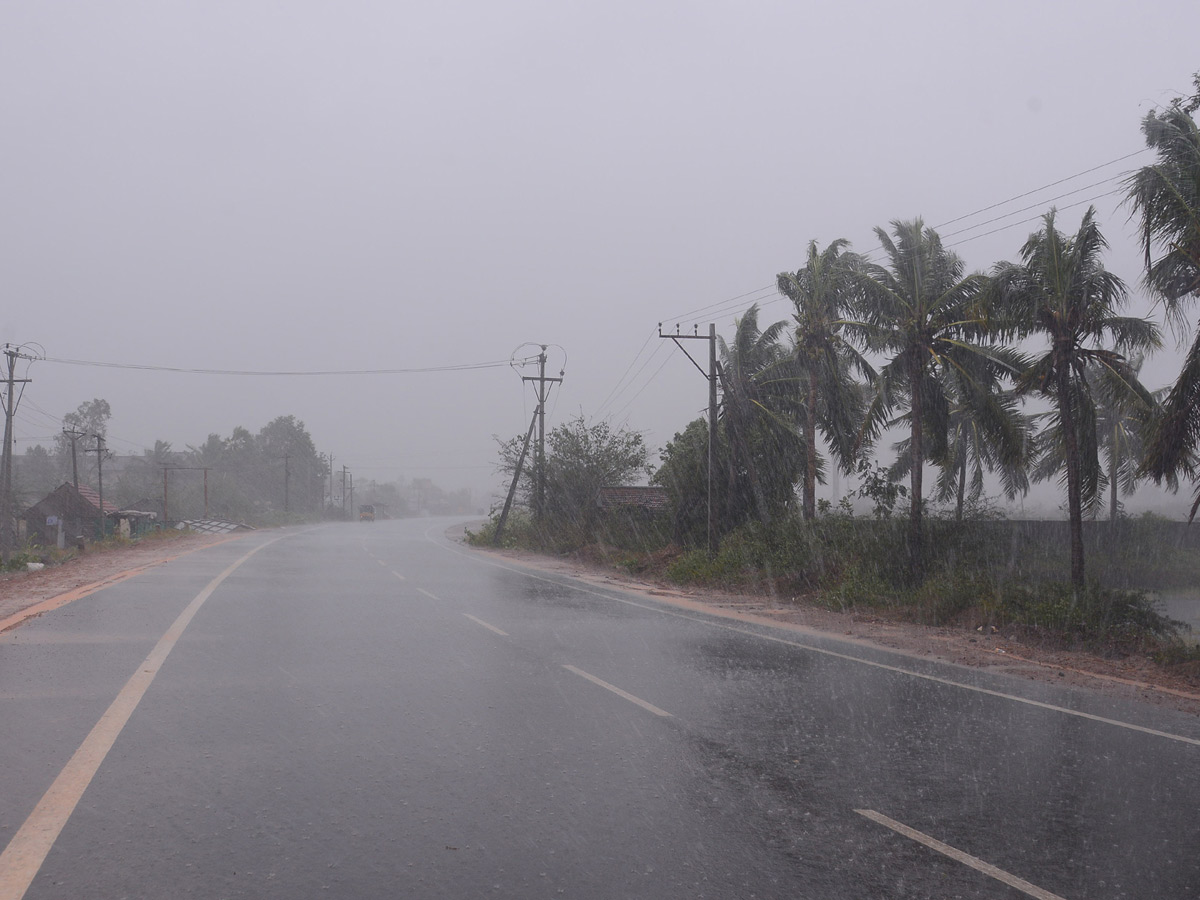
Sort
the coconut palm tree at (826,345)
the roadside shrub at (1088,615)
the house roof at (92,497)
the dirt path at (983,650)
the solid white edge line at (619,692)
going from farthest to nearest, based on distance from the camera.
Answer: the house roof at (92,497)
the coconut palm tree at (826,345)
the roadside shrub at (1088,615)
the dirt path at (983,650)
the solid white edge line at (619,692)

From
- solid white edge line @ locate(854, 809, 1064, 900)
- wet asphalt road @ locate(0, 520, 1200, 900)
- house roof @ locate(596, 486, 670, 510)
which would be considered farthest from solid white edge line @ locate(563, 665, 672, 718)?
house roof @ locate(596, 486, 670, 510)

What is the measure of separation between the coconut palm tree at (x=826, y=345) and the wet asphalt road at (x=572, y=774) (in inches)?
612

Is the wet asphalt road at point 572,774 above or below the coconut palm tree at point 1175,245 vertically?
below

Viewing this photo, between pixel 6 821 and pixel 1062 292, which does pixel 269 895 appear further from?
pixel 1062 292

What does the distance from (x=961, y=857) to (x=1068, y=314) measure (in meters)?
14.6

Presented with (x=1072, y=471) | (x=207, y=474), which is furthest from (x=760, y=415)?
(x=207, y=474)

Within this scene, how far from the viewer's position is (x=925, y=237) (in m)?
20.8

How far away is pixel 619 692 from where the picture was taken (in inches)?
329

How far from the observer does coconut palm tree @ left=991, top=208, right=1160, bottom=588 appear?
1683 cm

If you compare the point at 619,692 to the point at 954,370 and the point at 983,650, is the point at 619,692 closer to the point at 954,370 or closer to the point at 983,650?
the point at 983,650

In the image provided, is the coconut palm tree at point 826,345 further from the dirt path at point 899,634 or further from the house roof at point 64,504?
the house roof at point 64,504

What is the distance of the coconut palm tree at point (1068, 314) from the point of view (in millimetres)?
16828

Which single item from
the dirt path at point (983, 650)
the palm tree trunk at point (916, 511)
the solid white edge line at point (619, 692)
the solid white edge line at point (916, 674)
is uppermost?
the palm tree trunk at point (916, 511)

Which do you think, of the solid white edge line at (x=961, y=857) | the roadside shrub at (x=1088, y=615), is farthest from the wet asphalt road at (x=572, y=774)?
the roadside shrub at (x=1088, y=615)
